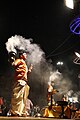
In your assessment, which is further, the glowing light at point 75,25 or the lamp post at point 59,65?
the lamp post at point 59,65

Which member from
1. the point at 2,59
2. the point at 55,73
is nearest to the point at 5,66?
the point at 2,59

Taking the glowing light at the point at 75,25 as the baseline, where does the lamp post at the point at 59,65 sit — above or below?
above

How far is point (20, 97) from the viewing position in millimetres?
7895

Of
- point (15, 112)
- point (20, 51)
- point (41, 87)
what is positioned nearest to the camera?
point (15, 112)

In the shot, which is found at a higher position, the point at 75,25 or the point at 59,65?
the point at 59,65

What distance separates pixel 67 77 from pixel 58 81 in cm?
150

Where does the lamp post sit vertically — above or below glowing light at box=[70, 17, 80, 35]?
above

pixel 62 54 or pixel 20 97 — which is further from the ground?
pixel 62 54

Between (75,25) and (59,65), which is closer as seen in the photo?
(75,25)

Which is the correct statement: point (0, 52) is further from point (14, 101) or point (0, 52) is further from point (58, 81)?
point (14, 101)

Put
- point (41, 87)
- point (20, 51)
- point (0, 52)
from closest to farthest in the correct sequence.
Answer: point (20, 51), point (0, 52), point (41, 87)

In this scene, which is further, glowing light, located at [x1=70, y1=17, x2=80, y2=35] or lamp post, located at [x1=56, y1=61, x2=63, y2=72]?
lamp post, located at [x1=56, y1=61, x2=63, y2=72]

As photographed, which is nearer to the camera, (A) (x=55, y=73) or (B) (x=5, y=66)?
(B) (x=5, y=66)

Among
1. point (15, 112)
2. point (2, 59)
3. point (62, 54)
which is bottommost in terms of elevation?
point (15, 112)
